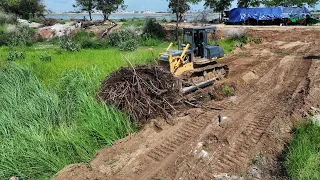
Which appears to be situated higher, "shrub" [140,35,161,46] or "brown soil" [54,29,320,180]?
"shrub" [140,35,161,46]

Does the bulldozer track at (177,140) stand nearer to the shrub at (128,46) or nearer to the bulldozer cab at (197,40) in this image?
the bulldozer cab at (197,40)

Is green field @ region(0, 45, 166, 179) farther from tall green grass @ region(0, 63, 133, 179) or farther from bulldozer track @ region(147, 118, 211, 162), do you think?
bulldozer track @ region(147, 118, 211, 162)

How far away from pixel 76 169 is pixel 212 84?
6.87 metres

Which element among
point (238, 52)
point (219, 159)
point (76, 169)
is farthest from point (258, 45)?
point (76, 169)

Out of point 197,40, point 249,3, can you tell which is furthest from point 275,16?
point 197,40

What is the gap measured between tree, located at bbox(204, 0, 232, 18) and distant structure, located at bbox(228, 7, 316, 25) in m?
6.74

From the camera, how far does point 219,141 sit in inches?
261

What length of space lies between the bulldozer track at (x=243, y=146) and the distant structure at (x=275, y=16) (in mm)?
24205

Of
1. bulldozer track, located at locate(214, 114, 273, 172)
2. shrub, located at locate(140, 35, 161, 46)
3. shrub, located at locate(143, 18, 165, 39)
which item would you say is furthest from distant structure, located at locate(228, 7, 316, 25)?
bulldozer track, located at locate(214, 114, 273, 172)

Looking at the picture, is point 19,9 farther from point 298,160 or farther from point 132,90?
point 298,160

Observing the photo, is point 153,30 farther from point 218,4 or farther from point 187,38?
point 187,38

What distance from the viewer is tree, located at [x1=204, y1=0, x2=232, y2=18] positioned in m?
36.3

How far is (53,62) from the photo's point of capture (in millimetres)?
12180

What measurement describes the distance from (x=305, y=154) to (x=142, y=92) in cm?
435
